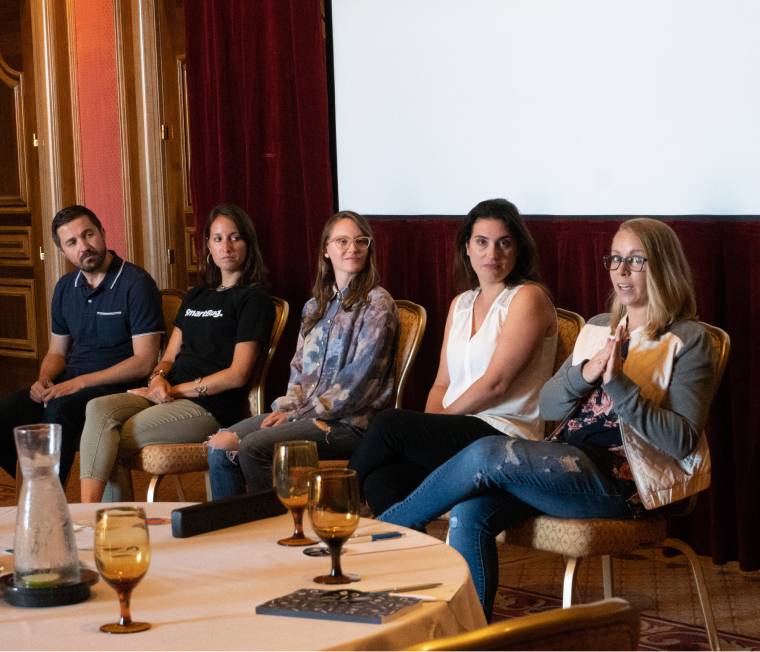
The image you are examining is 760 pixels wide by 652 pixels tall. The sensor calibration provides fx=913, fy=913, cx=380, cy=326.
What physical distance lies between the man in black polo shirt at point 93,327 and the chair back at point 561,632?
2788 mm

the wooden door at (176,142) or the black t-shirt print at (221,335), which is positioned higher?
the wooden door at (176,142)

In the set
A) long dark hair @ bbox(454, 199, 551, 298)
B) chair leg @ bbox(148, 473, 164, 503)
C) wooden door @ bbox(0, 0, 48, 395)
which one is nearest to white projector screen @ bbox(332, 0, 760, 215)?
long dark hair @ bbox(454, 199, 551, 298)

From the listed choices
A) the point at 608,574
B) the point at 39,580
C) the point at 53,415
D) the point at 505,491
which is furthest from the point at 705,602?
the point at 53,415

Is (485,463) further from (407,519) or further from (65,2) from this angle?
(65,2)

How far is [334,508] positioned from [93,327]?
8.36ft

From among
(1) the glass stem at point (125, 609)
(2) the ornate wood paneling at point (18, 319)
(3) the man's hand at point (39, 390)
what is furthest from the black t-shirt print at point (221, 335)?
(2) the ornate wood paneling at point (18, 319)

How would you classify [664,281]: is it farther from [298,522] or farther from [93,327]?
[93,327]

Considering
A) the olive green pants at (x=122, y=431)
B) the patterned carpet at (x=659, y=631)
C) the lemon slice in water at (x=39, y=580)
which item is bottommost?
the patterned carpet at (x=659, y=631)

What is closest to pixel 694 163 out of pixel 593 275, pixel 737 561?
pixel 593 275

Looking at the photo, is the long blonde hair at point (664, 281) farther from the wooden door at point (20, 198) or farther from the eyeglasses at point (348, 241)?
the wooden door at point (20, 198)

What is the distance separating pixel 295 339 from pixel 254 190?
26.7 inches

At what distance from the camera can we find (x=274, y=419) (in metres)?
2.98

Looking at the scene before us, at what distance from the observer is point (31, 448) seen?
1224 millimetres

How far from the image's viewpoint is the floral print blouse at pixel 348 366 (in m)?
2.92
